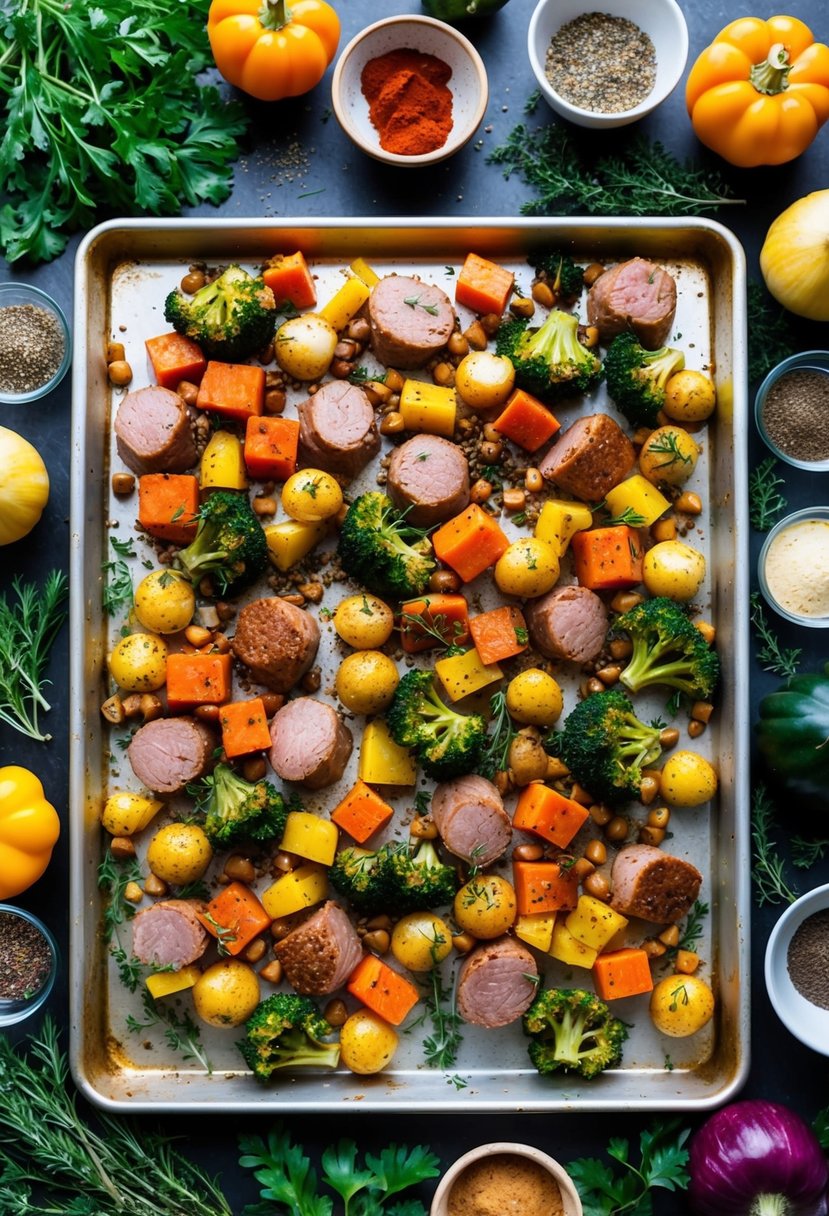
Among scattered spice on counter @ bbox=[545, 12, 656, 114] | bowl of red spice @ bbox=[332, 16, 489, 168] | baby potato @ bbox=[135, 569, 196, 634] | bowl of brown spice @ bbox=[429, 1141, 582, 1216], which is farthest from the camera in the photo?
scattered spice on counter @ bbox=[545, 12, 656, 114]

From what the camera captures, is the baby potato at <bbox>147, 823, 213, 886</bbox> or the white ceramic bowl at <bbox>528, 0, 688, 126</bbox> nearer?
the baby potato at <bbox>147, 823, 213, 886</bbox>

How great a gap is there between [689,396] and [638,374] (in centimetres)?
21

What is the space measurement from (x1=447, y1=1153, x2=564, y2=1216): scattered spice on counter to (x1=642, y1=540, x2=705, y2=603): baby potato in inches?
79.0

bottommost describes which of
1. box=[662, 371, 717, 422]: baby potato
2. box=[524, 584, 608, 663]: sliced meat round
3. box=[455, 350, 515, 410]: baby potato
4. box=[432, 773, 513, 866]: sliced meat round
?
box=[432, 773, 513, 866]: sliced meat round

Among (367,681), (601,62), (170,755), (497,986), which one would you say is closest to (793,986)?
(497,986)

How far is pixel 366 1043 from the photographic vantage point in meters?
4.09

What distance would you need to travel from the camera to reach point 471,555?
4.19 meters

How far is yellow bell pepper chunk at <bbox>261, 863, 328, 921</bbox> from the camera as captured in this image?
415cm

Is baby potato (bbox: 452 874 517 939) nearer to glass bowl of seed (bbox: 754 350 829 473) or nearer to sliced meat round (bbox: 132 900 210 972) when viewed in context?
sliced meat round (bbox: 132 900 210 972)

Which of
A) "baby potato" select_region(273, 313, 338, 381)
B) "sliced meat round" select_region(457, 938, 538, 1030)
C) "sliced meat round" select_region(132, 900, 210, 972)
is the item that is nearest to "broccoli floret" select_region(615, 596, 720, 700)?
"sliced meat round" select_region(457, 938, 538, 1030)

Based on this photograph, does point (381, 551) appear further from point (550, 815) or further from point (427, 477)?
point (550, 815)

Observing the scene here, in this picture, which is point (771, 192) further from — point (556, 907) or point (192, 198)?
point (556, 907)

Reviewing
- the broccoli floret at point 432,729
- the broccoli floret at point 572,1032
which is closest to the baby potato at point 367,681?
the broccoli floret at point 432,729

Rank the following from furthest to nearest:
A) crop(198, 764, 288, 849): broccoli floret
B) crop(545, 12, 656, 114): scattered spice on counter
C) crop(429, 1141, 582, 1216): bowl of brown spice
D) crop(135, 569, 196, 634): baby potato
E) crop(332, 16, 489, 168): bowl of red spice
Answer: crop(545, 12, 656, 114): scattered spice on counter
crop(332, 16, 489, 168): bowl of red spice
crop(135, 569, 196, 634): baby potato
crop(198, 764, 288, 849): broccoli floret
crop(429, 1141, 582, 1216): bowl of brown spice
